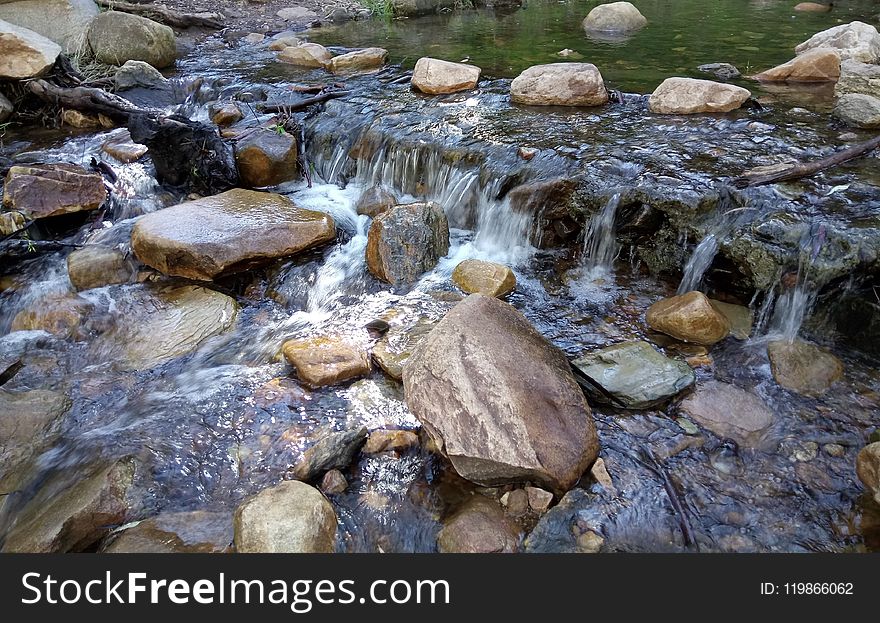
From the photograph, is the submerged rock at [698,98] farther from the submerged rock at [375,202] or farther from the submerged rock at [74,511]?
the submerged rock at [74,511]

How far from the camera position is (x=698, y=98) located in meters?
5.75

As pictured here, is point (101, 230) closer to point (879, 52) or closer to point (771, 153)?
point (771, 153)

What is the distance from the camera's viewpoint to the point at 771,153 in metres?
4.76

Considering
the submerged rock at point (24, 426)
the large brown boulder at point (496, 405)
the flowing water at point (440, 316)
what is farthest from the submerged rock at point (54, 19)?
the large brown boulder at point (496, 405)

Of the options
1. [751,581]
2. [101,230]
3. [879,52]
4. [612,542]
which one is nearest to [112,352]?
[101,230]

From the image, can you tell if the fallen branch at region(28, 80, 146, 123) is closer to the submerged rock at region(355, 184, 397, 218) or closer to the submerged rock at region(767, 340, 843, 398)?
the submerged rock at region(355, 184, 397, 218)

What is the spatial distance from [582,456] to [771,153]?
3.51 m

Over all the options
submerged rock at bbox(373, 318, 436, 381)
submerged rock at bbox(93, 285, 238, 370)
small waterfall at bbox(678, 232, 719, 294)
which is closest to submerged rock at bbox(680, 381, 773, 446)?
small waterfall at bbox(678, 232, 719, 294)

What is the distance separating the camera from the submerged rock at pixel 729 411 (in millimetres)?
3047

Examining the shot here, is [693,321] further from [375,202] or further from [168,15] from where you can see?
[168,15]

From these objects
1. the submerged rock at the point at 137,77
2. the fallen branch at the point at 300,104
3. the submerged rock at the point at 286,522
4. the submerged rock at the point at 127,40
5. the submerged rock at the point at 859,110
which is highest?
the submerged rock at the point at 127,40

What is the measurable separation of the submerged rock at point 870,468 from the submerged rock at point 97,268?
5082 mm

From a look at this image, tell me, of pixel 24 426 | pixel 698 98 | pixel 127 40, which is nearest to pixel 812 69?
pixel 698 98

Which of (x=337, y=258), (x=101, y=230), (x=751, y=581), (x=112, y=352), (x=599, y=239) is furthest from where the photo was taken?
(x=101, y=230)
